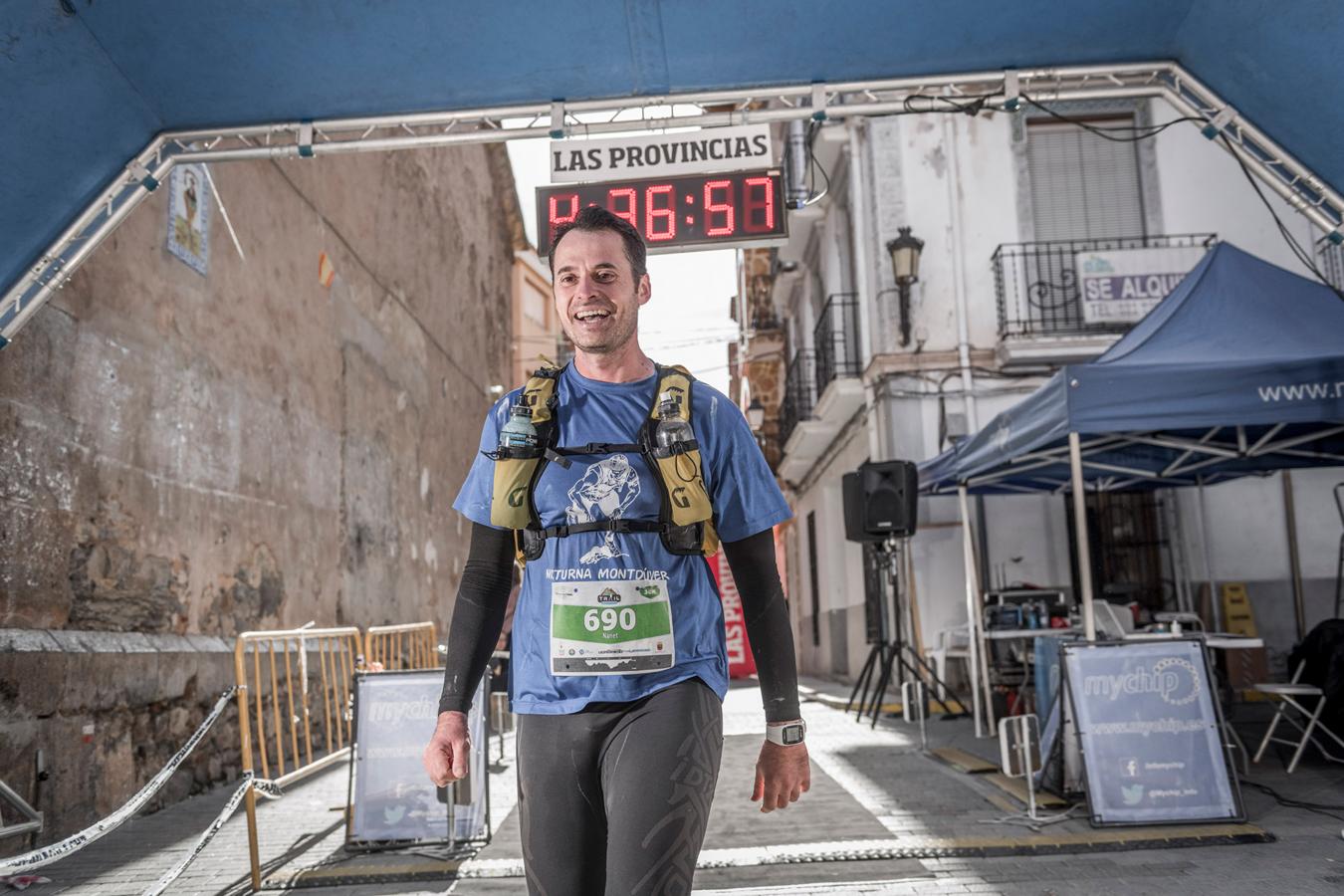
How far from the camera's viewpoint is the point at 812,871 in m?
5.34

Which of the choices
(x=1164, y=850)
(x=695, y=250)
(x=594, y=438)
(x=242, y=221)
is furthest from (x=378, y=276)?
(x=594, y=438)

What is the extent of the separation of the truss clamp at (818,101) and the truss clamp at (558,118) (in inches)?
53.3

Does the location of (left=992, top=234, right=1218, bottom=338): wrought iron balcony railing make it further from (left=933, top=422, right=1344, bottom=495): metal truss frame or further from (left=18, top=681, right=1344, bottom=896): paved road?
(left=18, top=681, right=1344, bottom=896): paved road

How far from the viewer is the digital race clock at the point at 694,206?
6.89 m

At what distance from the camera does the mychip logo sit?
623 centimetres

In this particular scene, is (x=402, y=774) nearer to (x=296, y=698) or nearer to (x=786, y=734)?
(x=786, y=734)

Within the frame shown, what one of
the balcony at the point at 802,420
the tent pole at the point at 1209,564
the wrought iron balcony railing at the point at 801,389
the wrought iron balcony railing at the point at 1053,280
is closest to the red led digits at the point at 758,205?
the wrought iron balcony railing at the point at 1053,280

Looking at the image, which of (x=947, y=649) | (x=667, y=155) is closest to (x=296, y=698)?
(x=667, y=155)

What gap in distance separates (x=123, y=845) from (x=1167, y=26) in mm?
7074

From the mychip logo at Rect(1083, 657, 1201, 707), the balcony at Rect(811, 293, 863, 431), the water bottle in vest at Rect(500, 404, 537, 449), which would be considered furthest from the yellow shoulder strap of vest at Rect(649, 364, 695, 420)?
the balcony at Rect(811, 293, 863, 431)

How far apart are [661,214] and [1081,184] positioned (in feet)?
33.9

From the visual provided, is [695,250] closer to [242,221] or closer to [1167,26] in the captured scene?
[1167,26]

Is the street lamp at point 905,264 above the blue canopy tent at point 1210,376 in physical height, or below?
above

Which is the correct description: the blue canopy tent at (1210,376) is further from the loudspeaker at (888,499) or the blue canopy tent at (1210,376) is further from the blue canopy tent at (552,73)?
the loudspeaker at (888,499)
